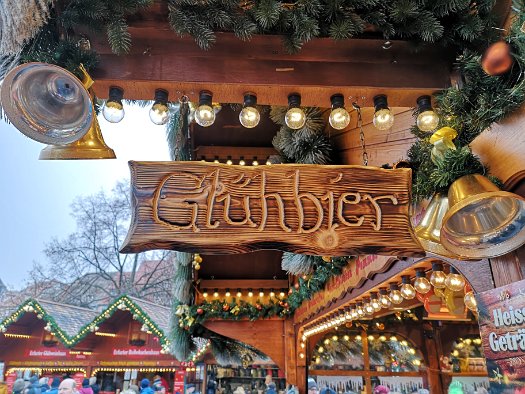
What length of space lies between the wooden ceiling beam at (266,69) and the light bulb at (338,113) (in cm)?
4

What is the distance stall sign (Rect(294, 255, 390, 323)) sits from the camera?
3.01 metres

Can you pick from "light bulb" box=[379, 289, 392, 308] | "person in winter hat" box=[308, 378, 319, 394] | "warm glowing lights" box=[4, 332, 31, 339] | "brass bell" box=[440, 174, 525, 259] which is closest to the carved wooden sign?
"brass bell" box=[440, 174, 525, 259]

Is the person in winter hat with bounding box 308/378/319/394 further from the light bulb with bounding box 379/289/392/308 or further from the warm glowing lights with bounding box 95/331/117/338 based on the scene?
the warm glowing lights with bounding box 95/331/117/338

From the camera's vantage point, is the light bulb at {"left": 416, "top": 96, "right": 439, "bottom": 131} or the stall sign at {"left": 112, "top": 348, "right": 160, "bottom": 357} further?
the stall sign at {"left": 112, "top": 348, "right": 160, "bottom": 357}

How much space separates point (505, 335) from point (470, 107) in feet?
3.31

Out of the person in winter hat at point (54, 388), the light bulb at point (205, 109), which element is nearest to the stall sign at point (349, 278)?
the light bulb at point (205, 109)

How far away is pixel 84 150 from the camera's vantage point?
1840 mm

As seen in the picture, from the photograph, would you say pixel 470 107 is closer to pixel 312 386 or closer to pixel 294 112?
pixel 294 112

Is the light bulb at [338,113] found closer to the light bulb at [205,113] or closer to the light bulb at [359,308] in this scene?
the light bulb at [205,113]

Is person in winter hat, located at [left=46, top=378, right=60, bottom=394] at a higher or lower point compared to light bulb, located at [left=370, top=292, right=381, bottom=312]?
lower

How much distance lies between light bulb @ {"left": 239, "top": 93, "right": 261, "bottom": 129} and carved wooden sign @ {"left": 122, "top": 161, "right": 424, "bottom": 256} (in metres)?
0.42

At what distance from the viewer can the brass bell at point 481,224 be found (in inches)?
59.7

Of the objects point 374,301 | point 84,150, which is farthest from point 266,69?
point 374,301

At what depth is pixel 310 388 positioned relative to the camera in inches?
286
